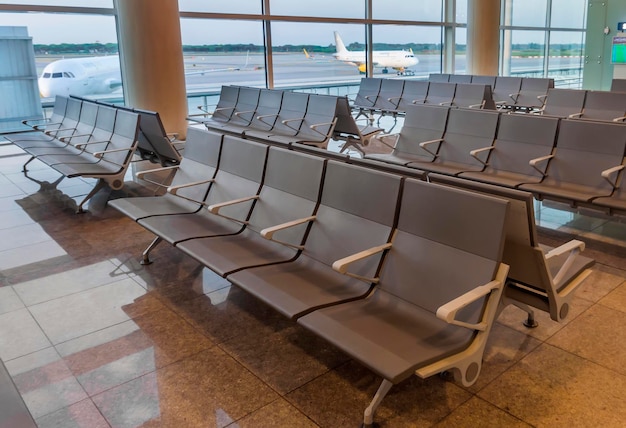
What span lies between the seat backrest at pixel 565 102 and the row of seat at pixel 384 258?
4638mm

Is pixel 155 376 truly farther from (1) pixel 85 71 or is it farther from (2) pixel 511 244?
(1) pixel 85 71

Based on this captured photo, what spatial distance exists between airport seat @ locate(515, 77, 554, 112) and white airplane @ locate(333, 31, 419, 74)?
366 cm

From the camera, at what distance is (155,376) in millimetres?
2475

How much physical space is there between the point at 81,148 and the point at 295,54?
19.2 ft

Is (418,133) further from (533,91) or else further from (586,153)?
(533,91)

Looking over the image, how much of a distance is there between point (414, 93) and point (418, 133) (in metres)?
3.75

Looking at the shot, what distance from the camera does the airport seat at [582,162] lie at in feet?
12.5

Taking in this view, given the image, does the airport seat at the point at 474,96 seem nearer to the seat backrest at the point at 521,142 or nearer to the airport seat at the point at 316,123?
the airport seat at the point at 316,123

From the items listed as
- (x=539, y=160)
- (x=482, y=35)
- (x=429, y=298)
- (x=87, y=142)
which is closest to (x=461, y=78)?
(x=482, y=35)

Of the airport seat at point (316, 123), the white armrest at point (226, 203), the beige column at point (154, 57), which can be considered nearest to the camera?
the white armrest at point (226, 203)

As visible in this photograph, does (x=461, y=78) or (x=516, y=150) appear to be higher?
(x=461, y=78)

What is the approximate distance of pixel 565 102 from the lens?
22.3ft

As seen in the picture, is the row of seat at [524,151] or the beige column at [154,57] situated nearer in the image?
the row of seat at [524,151]

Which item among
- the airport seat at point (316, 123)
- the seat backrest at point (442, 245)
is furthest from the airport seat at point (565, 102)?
the seat backrest at point (442, 245)
